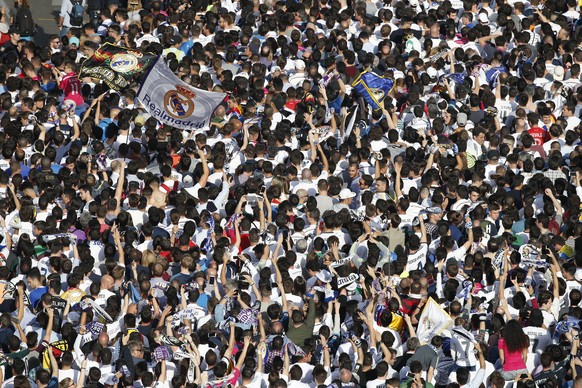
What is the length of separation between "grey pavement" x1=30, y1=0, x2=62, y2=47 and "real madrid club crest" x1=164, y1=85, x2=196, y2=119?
734 centimetres

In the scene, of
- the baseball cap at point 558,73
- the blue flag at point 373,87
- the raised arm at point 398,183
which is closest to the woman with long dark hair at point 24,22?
the blue flag at point 373,87

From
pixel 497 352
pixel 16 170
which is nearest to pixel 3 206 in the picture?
pixel 16 170

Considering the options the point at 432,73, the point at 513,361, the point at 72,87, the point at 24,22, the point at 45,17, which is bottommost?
the point at 45,17

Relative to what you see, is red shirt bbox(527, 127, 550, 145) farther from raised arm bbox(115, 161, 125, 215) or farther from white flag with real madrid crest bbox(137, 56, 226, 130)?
raised arm bbox(115, 161, 125, 215)

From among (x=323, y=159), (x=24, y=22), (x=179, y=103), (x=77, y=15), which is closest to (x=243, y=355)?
(x=323, y=159)

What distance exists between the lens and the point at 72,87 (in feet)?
90.3

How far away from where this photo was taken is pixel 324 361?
21734mm

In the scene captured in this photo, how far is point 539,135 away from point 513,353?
19.6ft

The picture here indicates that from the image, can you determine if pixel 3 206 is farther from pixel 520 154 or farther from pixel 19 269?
pixel 520 154


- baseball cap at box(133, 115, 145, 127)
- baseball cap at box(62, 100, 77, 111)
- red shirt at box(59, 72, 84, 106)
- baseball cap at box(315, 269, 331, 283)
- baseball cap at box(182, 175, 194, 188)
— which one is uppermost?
baseball cap at box(315, 269, 331, 283)

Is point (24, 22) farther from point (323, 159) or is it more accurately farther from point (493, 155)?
point (493, 155)

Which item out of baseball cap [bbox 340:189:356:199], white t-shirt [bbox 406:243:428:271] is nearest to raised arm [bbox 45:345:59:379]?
white t-shirt [bbox 406:243:428:271]

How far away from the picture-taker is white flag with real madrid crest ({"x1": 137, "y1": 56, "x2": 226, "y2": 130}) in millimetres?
25906

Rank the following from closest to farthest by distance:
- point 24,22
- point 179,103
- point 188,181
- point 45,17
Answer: point 188,181 < point 179,103 < point 24,22 < point 45,17
